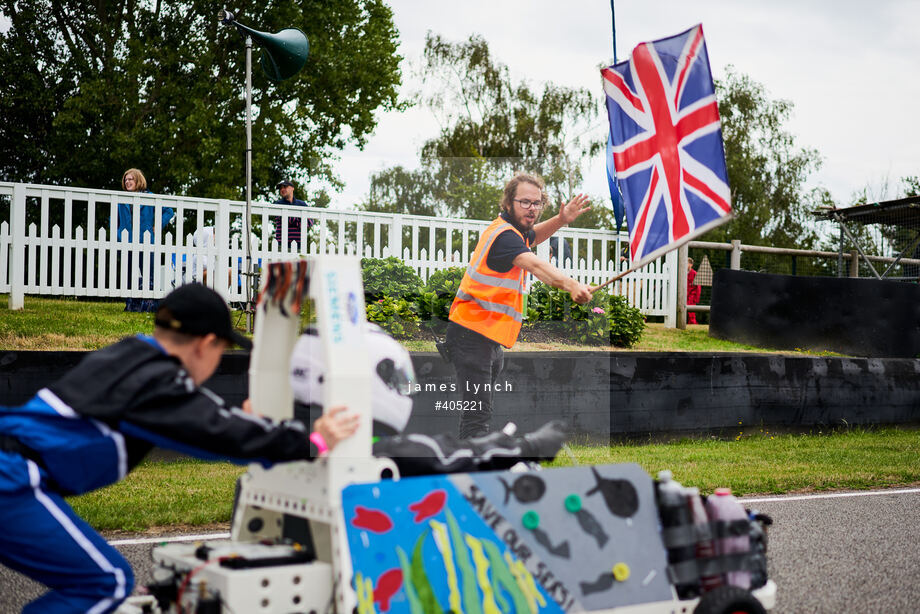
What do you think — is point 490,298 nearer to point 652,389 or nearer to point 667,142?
point 667,142

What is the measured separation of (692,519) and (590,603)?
0.55 m

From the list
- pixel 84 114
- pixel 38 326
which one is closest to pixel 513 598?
pixel 38 326

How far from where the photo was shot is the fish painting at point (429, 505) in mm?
3031

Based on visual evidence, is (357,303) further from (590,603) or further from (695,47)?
(695,47)

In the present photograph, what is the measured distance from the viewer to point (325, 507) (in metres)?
3.00

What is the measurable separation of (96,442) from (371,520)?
3.05 feet

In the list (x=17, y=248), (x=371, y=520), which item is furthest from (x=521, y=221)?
(x=17, y=248)

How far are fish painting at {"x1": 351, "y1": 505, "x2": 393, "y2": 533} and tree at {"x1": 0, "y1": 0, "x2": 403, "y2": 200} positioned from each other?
2562 centimetres

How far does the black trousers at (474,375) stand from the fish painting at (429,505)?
11.4 ft

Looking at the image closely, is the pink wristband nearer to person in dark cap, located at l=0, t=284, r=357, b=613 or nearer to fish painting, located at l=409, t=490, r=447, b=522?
person in dark cap, located at l=0, t=284, r=357, b=613

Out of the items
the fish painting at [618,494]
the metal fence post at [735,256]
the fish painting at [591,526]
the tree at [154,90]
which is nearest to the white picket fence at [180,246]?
the metal fence post at [735,256]

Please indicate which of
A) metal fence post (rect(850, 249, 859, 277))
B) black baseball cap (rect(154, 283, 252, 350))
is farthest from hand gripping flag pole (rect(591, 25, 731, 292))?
metal fence post (rect(850, 249, 859, 277))

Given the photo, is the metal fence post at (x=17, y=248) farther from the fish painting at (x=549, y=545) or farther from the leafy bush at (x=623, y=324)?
the fish painting at (x=549, y=545)

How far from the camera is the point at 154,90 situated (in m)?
28.5
